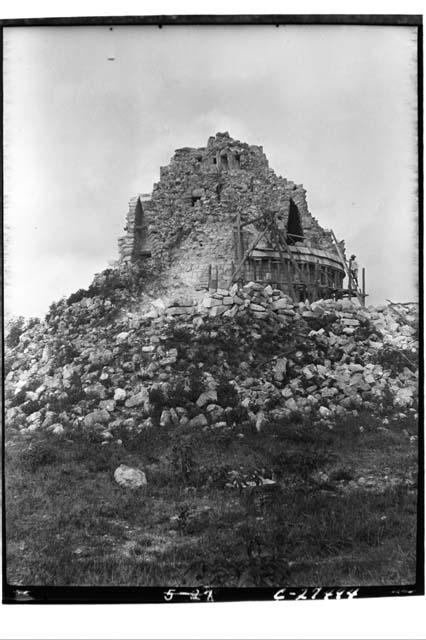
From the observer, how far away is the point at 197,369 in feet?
26.3

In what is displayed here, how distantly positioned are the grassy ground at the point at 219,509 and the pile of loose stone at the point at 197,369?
27 cm

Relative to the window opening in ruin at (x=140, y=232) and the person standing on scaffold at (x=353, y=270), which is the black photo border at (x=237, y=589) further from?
the window opening in ruin at (x=140, y=232)

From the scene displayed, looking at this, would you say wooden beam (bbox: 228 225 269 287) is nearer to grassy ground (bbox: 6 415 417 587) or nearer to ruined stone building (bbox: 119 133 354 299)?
ruined stone building (bbox: 119 133 354 299)

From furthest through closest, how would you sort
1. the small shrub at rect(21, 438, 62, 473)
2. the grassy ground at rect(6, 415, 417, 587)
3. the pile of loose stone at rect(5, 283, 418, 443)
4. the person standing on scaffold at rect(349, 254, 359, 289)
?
A: the person standing on scaffold at rect(349, 254, 359, 289), the pile of loose stone at rect(5, 283, 418, 443), the small shrub at rect(21, 438, 62, 473), the grassy ground at rect(6, 415, 417, 587)

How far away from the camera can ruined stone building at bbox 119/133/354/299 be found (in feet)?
27.6

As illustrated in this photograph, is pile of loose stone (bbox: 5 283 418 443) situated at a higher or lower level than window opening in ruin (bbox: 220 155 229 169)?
lower

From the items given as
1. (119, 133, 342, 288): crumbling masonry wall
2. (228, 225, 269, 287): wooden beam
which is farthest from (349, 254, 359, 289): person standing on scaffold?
(228, 225, 269, 287): wooden beam

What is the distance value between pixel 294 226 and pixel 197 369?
265cm

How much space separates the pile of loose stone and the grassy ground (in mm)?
269

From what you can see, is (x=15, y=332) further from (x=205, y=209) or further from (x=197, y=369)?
(x=205, y=209)

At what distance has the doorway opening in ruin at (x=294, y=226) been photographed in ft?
27.8

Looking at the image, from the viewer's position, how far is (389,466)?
7660 mm

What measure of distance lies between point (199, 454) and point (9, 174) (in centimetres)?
459

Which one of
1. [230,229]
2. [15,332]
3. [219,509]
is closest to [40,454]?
[15,332]
